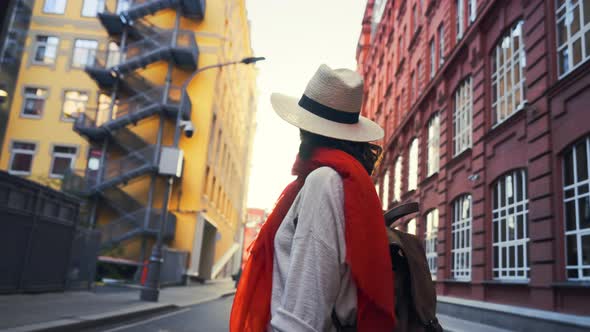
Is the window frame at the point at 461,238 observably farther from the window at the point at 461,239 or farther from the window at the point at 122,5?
the window at the point at 122,5

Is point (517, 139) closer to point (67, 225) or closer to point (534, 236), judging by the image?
point (534, 236)

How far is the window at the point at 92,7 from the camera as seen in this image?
31547mm

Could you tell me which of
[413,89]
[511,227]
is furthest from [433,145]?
[511,227]

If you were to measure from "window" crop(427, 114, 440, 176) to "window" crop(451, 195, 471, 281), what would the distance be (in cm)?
313

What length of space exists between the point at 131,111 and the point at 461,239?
17.6m

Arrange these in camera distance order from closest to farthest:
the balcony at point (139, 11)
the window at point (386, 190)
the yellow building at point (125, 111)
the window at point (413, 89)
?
the window at point (413, 89) < the yellow building at point (125, 111) < the balcony at point (139, 11) < the window at point (386, 190)

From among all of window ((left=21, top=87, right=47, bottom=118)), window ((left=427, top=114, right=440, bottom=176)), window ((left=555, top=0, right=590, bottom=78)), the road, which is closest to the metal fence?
the road

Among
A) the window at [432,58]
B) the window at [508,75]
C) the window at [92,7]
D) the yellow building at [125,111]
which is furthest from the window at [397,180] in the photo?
the window at [92,7]

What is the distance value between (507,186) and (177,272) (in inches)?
632

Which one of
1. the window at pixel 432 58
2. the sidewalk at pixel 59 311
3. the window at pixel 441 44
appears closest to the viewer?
the sidewalk at pixel 59 311

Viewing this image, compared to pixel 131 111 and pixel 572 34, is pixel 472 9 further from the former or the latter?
pixel 131 111

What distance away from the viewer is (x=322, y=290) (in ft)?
5.53

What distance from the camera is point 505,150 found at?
559 inches

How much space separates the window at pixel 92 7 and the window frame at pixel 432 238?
21935mm
